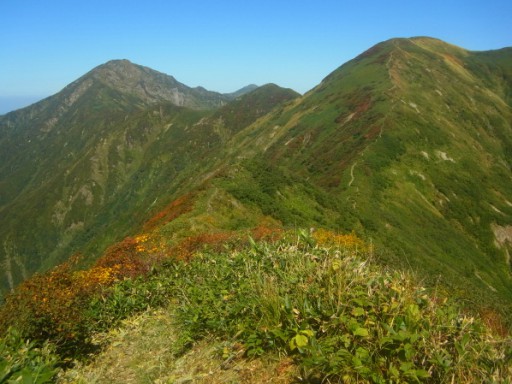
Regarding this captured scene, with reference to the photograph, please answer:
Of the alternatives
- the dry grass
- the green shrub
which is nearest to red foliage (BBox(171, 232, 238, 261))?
the dry grass

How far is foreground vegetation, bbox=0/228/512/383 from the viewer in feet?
16.2

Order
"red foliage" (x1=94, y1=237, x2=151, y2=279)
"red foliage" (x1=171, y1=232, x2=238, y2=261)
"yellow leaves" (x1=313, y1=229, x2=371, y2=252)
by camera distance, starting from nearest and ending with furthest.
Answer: "yellow leaves" (x1=313, y1=229, x2=371, y2=252) → "red foliage" (x1=94, y1=237, x2=151, y2=279) → "red foliage" (x1=171, y1=232, x2=238, y2=261)

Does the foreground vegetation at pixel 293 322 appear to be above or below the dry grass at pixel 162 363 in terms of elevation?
above

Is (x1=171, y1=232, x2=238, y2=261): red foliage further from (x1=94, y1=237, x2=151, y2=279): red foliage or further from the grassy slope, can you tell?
the grassy slope

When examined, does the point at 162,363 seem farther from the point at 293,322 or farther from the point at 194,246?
the point at 194,246

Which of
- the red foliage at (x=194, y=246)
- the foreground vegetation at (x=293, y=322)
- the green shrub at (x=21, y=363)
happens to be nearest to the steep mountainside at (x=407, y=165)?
the red foliage at (x=194, y=246)

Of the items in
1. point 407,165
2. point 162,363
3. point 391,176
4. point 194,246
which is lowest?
point 391,176

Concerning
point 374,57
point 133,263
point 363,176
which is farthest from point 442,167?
point 374,57

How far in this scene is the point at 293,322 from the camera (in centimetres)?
595

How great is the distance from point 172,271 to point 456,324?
7857 mm

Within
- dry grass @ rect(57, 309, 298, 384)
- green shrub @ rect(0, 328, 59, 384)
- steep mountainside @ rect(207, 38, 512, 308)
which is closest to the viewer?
green shrub @ rect(0, 328, 59, 384)

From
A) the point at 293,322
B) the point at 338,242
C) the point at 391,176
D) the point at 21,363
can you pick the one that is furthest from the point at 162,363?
the point at 391,176

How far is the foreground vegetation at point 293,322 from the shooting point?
4.93 metres

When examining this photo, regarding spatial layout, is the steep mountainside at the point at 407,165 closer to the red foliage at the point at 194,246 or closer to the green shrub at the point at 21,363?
the red foliage at the point at 194,246
